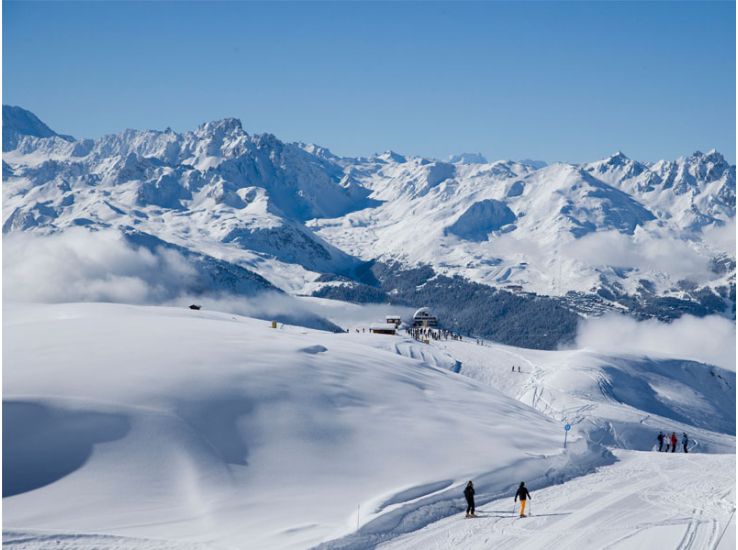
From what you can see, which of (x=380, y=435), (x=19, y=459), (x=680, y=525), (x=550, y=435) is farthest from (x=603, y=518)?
(x=19, y=459)

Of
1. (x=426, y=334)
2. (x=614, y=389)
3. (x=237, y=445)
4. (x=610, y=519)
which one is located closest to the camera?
(x=610, y=519)

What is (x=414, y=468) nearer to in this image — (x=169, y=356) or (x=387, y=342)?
(x=169, y=356)

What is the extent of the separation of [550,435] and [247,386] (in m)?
18.4

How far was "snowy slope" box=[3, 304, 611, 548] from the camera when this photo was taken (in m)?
27.6

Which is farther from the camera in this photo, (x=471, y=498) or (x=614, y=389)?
(x=614, y=389)

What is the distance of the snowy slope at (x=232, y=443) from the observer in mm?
27609

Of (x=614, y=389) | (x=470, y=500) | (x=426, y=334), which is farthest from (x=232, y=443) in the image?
(x=426, y=334)

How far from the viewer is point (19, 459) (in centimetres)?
2967

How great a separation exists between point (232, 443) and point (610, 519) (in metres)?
16.4

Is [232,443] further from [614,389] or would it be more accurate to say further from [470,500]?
[614,389]

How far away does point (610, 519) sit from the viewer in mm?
30578

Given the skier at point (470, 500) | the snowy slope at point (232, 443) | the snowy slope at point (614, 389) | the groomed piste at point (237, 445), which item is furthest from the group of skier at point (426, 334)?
the skier at point (470, 500)

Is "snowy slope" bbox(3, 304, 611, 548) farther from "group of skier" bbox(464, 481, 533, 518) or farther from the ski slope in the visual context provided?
the ski slope

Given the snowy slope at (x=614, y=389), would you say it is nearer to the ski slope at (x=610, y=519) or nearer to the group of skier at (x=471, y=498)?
the ski slope at (x=610, y=519)
